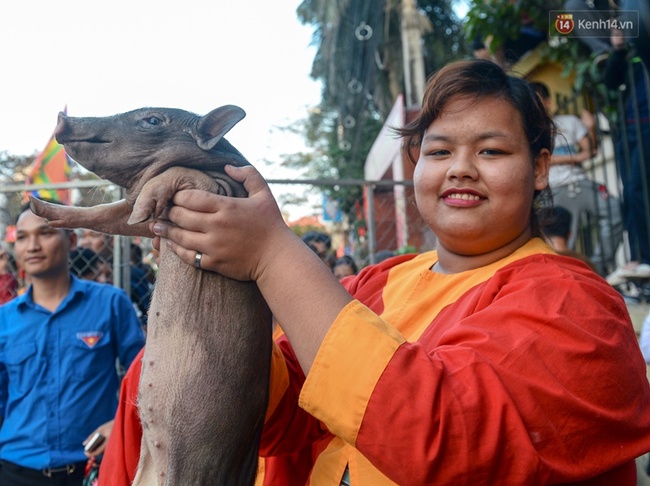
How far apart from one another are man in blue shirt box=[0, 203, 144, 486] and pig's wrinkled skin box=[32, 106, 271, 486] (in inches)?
90.8

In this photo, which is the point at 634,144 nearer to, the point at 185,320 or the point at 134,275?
the point at 134,275

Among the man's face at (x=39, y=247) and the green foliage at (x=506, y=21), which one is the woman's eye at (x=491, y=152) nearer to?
the man's face at (x=39, y=247)

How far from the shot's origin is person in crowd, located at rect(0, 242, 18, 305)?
5.11 meters

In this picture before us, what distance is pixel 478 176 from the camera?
1548mm

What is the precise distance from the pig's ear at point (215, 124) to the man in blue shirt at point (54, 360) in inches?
102

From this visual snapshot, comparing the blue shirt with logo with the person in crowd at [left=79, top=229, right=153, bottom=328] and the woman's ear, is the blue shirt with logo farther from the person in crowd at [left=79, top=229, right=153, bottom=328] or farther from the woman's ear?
the woman's ear

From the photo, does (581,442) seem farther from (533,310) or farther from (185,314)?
(185,314)

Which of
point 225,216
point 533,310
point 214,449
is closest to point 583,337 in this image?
point 533,310

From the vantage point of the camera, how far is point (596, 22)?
5016 mm

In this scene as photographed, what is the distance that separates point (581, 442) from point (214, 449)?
0.75 meters

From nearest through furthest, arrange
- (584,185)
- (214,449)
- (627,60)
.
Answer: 1. (214,449)
2. (627,60)
3. (584,185)

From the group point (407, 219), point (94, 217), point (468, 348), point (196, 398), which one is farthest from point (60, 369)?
point (407, 219)

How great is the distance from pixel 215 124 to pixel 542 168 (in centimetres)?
92

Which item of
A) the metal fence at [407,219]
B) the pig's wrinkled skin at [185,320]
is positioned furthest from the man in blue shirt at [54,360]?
the pig's wrinkled skin at [185,320]
